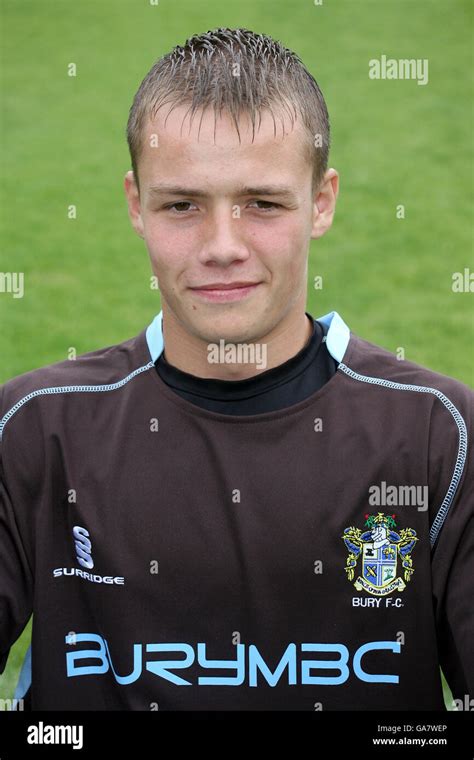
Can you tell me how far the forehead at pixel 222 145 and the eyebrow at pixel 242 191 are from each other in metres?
0.02

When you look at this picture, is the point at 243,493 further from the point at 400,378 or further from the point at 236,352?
the point at 400,378

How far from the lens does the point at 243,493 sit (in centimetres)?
247

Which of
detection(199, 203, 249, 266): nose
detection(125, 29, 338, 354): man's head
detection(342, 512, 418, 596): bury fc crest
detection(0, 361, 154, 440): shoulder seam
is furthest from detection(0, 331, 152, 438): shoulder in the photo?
detection(342, 512, 418, 596): bury fc crest

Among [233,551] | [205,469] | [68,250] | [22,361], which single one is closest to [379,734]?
[233,551]

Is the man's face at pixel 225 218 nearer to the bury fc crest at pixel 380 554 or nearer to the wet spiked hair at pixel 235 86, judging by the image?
the wet spiked hair at pixel 235 86

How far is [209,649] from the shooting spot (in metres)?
2.48

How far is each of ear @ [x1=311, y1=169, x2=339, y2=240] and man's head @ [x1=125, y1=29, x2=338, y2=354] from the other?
0.15 feet

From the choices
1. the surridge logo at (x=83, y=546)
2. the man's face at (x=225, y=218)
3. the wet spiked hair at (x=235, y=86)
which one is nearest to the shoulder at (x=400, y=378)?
the man's face at (x=225, y=218)

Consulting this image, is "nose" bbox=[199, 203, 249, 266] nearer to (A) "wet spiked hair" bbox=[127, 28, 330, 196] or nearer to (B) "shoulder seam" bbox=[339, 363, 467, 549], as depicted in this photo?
(A) "wet spiked hair" bbox=[127, 28, 330, 196]

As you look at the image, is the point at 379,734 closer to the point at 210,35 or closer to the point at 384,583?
the point at 384,583

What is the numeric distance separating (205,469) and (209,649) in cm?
36

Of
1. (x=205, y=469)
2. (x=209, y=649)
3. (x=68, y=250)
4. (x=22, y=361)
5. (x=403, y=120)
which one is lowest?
(x=209, y=649)

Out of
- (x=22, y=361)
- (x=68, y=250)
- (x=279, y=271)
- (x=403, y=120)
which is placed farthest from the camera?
(x=403, y=120)

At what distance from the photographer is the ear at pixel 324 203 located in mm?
2518
